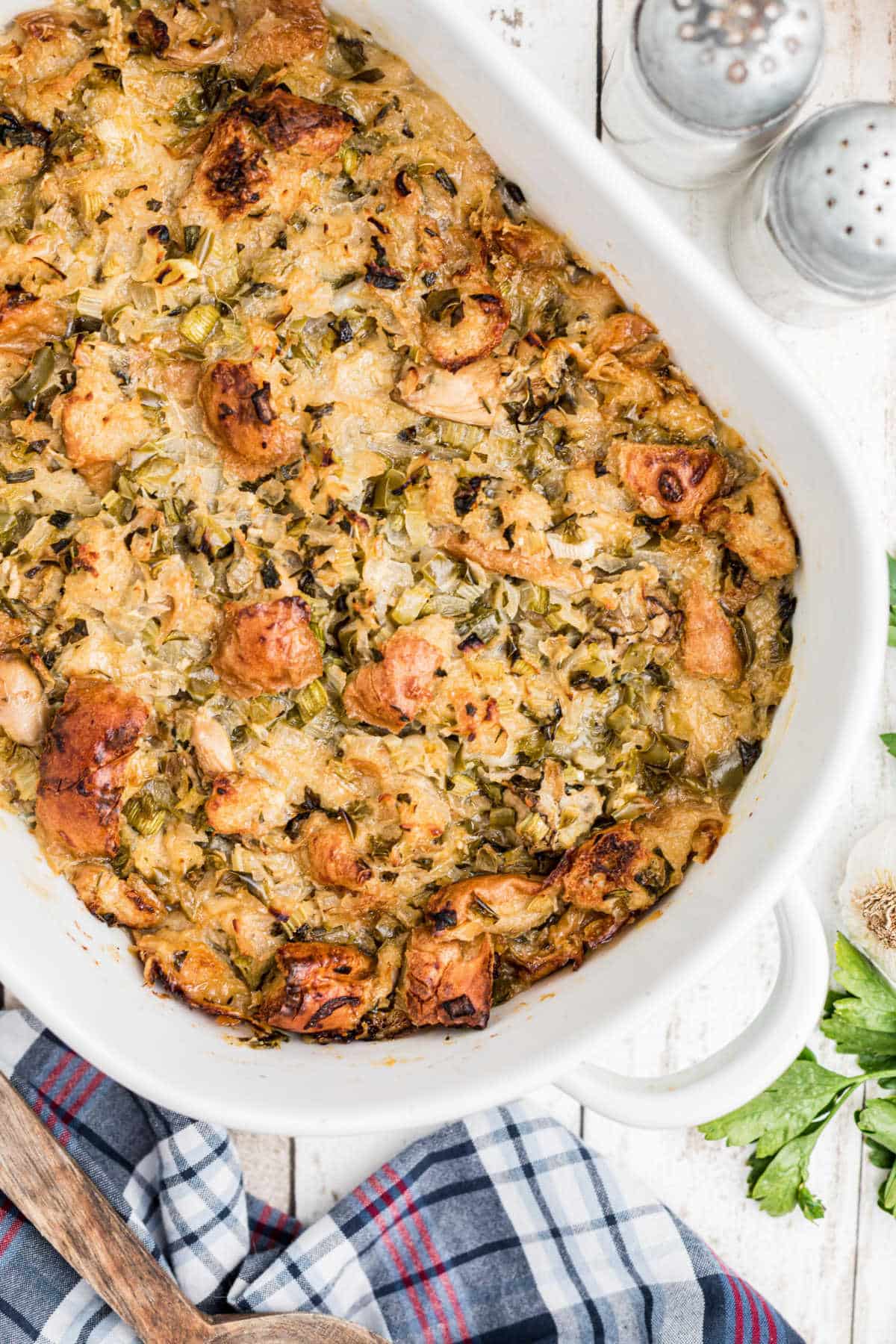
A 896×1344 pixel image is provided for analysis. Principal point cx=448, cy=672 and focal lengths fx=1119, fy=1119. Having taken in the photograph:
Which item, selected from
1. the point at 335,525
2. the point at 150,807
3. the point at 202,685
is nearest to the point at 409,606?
the point at 335,525

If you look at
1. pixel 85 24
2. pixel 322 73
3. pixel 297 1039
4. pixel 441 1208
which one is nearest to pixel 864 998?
pixel 441 1208

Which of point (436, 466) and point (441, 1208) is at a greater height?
point (436, 466)

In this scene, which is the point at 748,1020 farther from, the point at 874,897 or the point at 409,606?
the point at 409,606

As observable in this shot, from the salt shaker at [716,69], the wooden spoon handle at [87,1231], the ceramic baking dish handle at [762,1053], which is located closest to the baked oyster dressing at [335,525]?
the ceramic baking dish handle at [762,1053]

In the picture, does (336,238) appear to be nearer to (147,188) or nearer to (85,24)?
(147,188)

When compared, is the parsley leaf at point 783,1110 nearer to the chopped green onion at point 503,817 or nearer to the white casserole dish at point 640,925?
the white casserole dish at point 640,925

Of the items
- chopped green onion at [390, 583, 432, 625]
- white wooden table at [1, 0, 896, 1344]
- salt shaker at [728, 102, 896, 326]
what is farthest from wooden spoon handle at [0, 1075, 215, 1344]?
salt shaker at [728, 102, 896, 326]

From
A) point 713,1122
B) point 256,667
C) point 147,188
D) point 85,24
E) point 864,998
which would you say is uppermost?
point 85,24

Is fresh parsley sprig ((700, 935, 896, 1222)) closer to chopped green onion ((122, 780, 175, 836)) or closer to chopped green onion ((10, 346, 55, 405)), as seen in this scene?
chopped green onion ((122, 780, 175, 836))

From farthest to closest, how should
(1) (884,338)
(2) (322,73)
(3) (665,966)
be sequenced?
(1) (884,338) → (2) (322,73) → (3) (665,966)
